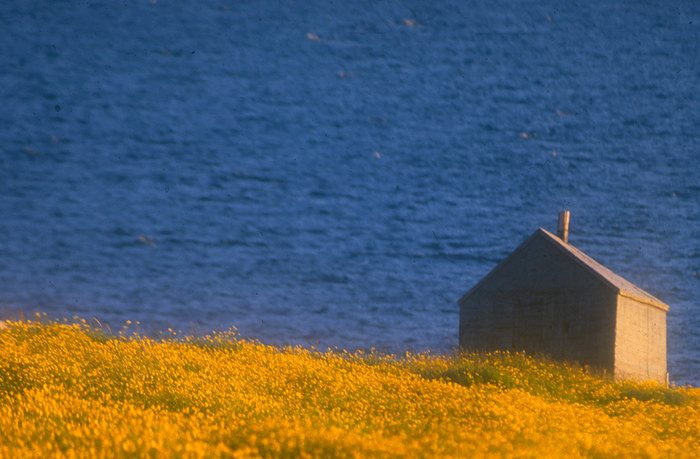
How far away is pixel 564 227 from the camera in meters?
17.2

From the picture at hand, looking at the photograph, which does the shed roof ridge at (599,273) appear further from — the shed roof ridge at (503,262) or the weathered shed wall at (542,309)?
the shed roof ridge at (503,262)

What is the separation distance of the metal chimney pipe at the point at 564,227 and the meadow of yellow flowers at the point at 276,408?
18.5 ft

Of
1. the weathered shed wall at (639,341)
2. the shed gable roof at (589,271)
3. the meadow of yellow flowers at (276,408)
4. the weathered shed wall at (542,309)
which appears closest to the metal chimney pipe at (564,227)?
the shed gable roof at (589,271)

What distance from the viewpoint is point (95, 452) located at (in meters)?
4.69

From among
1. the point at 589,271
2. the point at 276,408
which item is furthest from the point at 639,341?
the point at 276,408

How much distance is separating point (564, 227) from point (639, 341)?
357 cm

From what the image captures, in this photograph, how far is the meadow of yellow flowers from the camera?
497 cm

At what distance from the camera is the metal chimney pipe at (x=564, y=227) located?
56.5 feet

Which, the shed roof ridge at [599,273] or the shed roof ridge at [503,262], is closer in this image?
the shed roof ridge at [599,273]

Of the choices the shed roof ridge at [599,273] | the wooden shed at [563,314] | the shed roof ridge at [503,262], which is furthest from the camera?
the shed roof ridge at [503,262]

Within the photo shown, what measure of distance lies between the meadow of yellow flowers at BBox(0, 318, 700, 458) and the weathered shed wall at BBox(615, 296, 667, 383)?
98.4 inches

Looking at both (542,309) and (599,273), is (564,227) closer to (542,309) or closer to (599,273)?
(599,273)

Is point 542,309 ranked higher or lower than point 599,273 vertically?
lower

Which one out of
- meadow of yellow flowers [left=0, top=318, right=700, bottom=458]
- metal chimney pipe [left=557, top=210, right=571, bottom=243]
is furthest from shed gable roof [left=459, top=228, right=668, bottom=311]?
meadow of yellow flowers [left=0, top=318, right=700, bottom=458]
